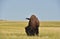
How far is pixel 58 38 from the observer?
629 inches

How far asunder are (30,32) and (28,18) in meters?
1.14

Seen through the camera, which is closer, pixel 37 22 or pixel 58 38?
pixel 58 38

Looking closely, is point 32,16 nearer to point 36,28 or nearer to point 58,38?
point 36,28

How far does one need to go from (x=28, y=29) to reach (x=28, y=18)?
3.14 ft

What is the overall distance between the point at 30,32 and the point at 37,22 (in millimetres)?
983

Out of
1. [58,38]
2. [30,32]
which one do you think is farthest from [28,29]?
[58,38]

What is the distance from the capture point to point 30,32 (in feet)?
75.1

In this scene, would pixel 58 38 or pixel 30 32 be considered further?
pixel 30 32

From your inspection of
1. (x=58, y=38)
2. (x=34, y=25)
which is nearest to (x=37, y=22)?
(x=34, y=25)

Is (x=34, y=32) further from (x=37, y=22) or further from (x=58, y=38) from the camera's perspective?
(x=58, y=38)

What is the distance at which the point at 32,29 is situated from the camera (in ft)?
75.0

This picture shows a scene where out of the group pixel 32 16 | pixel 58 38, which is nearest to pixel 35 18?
pixel 32 16

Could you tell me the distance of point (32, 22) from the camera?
2253 cm

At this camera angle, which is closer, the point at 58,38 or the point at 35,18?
A: the point at 58,38
